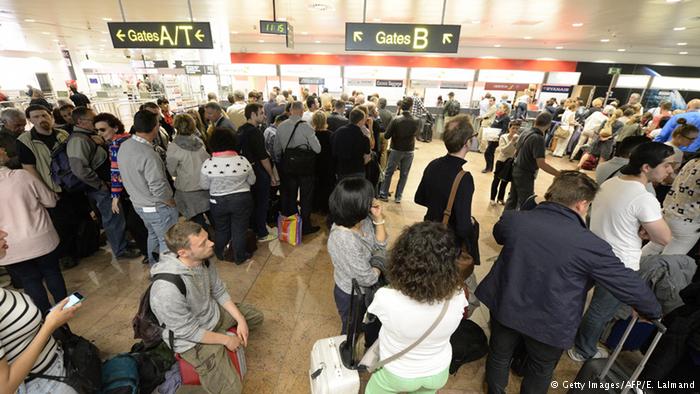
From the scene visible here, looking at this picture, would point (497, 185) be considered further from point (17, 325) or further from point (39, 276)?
point (39, 276)

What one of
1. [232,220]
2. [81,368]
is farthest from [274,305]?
[81,368]

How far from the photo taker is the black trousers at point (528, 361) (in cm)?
175

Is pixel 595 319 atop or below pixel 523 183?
below

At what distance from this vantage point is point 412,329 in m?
1.32

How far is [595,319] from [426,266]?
193 centimetres

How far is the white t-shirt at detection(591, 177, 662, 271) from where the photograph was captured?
1915 millimetres

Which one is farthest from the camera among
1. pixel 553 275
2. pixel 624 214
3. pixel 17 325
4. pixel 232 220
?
pixel 232 220

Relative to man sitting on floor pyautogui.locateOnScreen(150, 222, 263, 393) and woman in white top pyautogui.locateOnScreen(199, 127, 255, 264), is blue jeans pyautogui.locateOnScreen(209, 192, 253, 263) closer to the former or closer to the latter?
woman in white top pyautogui.locateOnScreen(199, 127, 255, 264)

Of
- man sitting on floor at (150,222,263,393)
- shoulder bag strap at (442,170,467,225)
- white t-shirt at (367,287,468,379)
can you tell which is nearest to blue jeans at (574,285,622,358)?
shoulder bag strap at (442,170,467,225)

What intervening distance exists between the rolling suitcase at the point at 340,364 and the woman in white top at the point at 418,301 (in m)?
0.30

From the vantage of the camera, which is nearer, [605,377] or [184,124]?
[605,377]

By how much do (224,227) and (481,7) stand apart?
265 inches

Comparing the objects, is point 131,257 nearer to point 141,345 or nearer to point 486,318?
point 141,345

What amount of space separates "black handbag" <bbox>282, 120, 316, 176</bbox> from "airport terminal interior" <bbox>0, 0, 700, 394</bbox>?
1.1 inches
